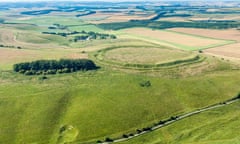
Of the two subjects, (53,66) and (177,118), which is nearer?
(177,118)

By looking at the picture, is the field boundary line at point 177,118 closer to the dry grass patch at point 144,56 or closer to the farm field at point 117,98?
the farm field at point 117,98

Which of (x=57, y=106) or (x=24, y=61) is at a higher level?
(x=24, y=61)

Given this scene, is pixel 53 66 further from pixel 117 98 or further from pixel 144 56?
pixel 144 56

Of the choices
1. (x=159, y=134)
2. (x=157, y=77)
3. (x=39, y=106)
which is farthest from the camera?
(x=157, y=77)

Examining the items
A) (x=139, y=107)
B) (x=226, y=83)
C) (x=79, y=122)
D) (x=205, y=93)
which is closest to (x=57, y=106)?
(x=79, y=122)

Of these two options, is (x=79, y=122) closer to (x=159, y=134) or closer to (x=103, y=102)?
(x=103, y=102)

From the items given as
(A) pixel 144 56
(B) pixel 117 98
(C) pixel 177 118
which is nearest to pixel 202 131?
(C) pixel 177 118

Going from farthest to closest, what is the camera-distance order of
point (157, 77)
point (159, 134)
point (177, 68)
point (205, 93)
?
1. point (177, 68)
2. point (157, 77)
3. point (205, 93)
4. point (159, 134)

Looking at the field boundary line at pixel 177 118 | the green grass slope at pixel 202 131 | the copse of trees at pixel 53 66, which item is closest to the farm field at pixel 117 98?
the green grass slope at pixel 202 131
